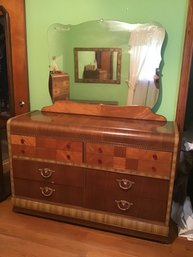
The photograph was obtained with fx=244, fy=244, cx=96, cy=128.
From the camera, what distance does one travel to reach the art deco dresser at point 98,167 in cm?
169

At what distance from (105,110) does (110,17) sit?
75 cm

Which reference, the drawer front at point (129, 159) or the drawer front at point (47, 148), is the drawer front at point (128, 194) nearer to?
the drawer front at point (129, 159)

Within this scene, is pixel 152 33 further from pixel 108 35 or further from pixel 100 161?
pixel 100 161

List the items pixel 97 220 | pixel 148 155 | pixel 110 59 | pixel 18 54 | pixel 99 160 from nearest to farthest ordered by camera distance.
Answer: pixel 148 155 → pixel 99 160 → pixel 97 220 → pixel 110 59 → pixel 18 54

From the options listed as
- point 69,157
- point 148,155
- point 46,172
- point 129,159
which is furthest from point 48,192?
point 148,155

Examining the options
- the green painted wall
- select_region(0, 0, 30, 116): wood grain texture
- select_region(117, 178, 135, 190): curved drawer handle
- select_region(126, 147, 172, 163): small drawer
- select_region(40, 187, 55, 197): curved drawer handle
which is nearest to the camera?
select_region(126, 147, 172, 163): small drawer

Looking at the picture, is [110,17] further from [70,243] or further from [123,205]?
[70,243]

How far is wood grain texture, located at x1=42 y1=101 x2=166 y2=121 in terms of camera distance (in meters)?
1.95

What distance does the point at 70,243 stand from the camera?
179 cm

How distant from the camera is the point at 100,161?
178 cm

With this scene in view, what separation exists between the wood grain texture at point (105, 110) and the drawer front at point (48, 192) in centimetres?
63

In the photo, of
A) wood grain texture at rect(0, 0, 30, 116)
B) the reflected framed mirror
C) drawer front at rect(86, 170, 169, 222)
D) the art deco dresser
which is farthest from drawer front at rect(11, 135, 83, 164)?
the reflected framed mirror

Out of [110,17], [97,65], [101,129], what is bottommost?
[101,129]

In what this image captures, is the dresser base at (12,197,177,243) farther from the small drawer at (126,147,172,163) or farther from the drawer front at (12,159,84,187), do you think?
the small drawer at (126,147,172,163)
